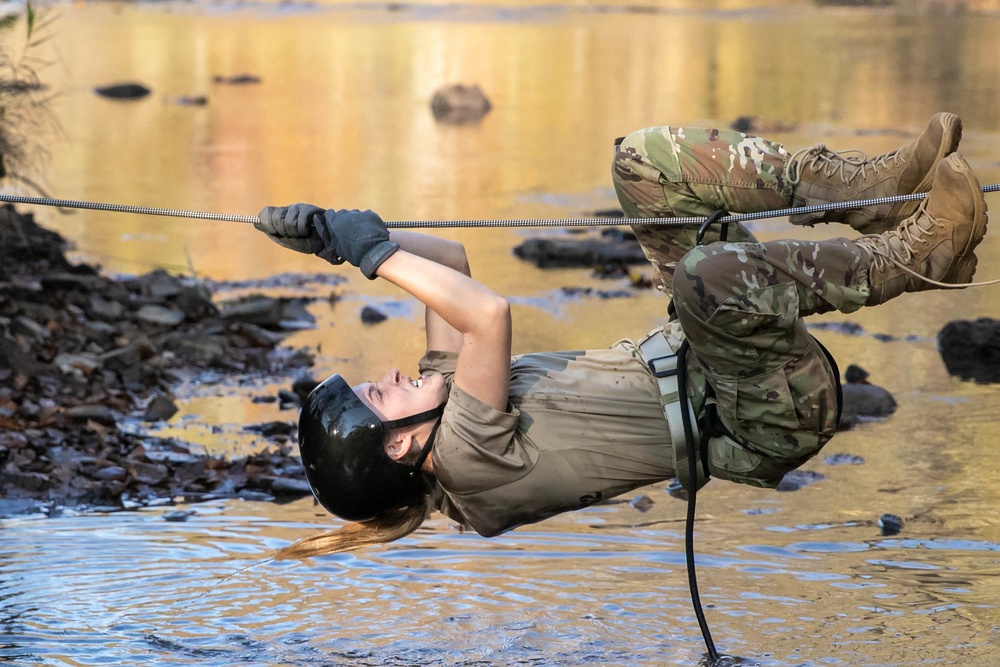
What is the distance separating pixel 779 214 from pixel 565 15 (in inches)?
1421

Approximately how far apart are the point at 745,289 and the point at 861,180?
0.65 m

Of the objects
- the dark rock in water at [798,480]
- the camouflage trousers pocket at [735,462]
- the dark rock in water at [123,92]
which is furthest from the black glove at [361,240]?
the dark rock in water at [123,92]

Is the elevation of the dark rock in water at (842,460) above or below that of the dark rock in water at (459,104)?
below

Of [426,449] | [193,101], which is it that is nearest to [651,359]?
[426,449]

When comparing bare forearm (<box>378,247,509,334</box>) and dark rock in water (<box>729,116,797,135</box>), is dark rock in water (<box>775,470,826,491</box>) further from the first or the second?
dark rock in water (<box>729,116,797,135</box>)

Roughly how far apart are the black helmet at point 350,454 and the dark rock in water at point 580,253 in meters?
6.20

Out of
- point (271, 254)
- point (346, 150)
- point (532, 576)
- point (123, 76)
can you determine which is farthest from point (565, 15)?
point (532, 576)

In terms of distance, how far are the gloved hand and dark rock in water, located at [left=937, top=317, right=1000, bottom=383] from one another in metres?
4.33

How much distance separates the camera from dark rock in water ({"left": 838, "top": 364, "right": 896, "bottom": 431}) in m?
6.81

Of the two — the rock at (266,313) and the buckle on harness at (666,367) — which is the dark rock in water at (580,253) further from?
the buckle on harness at (666,367)

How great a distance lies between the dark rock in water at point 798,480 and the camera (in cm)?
597

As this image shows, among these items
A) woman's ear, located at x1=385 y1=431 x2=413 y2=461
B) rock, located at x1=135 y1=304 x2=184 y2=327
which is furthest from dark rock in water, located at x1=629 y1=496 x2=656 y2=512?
rock, located at x1=135 y1=304 x2=184 y2=327

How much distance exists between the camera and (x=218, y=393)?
759cm

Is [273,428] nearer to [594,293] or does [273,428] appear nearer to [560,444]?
[560,444]
